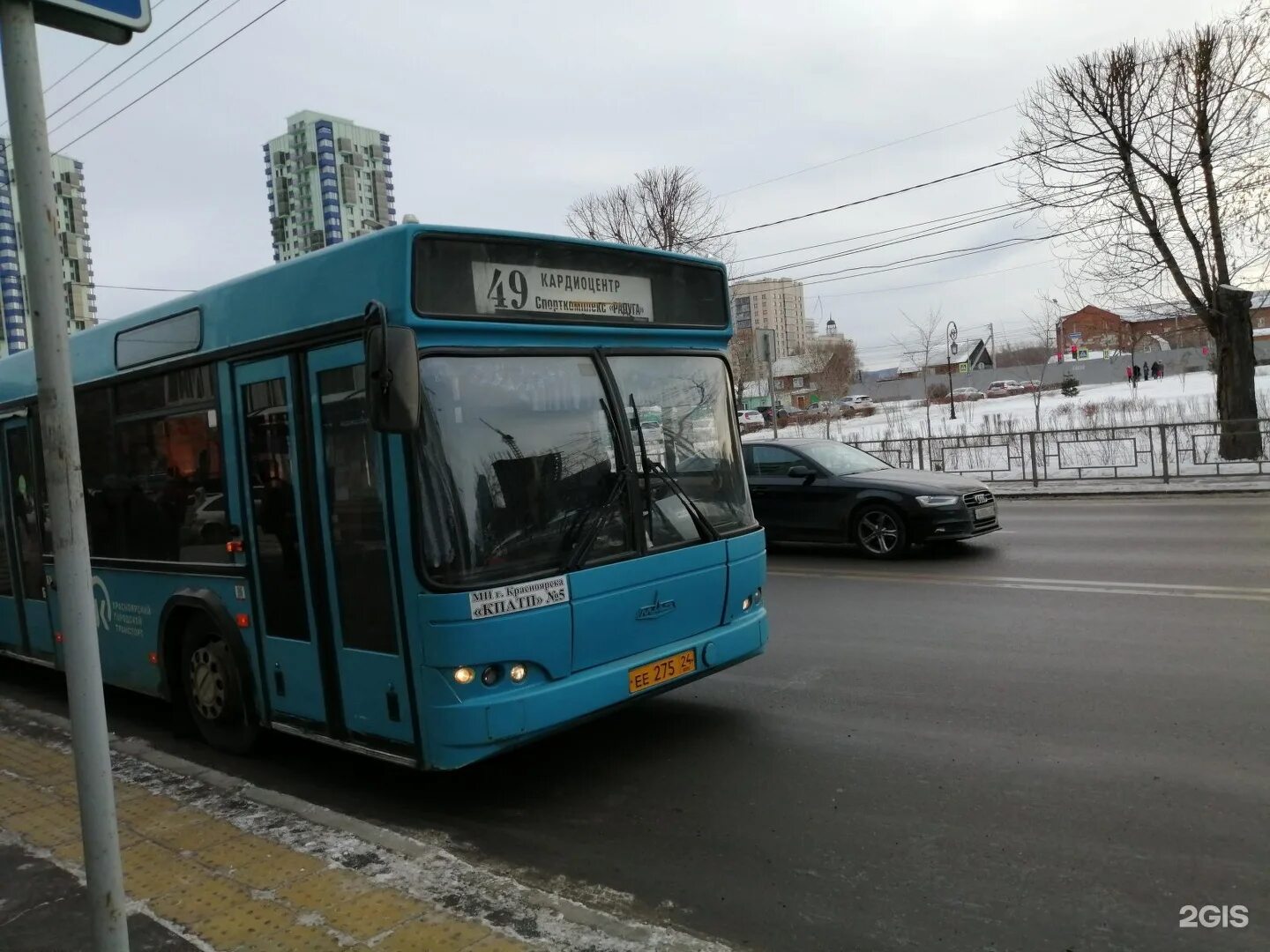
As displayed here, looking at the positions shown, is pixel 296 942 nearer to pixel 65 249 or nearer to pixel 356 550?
pixel 356 550

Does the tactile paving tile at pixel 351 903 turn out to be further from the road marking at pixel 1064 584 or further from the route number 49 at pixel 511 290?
the road marking at pixel 1064 584

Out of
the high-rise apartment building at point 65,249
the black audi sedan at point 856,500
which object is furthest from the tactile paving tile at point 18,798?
the high-rise apartment building at point 65,249

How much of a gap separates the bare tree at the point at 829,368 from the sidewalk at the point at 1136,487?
35.4 meters

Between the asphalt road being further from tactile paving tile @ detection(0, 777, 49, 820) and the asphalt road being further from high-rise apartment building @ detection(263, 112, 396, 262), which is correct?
high-rise apartment building @ detection(263, 112, 396, 262)

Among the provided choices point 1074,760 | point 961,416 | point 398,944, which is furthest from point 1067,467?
point 961,416

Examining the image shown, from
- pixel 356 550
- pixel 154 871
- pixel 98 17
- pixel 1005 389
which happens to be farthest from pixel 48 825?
pixel 1005 389

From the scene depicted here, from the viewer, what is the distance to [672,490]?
216 inches

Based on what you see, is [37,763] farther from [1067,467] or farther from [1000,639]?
[1067,467]

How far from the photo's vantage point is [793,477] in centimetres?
1289

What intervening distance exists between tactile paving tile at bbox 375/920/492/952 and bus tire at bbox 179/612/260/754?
2.69 m

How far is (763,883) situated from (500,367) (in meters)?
2.63

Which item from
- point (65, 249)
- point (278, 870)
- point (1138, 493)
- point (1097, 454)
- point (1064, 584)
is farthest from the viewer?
point (65, 249)

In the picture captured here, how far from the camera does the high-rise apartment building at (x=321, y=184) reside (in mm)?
25766

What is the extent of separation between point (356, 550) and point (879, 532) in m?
8.45
